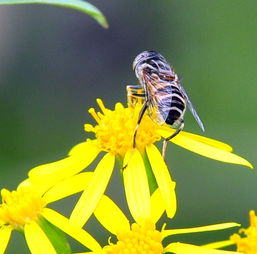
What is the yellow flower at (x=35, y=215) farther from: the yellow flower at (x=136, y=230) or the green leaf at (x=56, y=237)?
the yellow flower at (x=136, y=230)

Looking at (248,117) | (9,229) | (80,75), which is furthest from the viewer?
(80,75)

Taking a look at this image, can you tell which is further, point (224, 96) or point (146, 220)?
point (224, 96)

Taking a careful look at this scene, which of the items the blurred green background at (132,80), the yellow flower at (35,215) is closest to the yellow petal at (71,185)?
the yellow flower at (35,215)

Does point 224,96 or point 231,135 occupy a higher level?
point 224,96

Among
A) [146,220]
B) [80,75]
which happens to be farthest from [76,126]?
[146,220]

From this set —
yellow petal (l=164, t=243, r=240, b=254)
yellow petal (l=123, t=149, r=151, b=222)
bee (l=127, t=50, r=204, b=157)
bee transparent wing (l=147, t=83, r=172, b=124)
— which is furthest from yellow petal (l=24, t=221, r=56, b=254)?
bee transparent wing (l=147, t=83, r=172, b=124)

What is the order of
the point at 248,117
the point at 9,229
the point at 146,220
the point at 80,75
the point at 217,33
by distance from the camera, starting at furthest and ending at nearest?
the point at 80,75 < the point at 217,33 < the point at 248,117 < the point at 9,229 < the point at 146,220

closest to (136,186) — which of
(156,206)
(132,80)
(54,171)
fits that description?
(156,206)

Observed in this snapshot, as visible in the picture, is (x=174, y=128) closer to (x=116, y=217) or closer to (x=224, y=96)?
(x=116, y=217)
